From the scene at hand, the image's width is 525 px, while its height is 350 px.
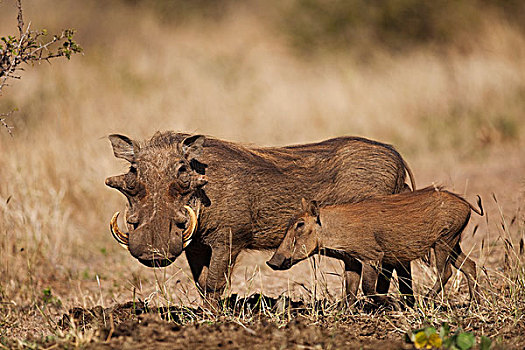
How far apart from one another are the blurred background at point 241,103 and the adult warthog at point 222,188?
33 centimetres

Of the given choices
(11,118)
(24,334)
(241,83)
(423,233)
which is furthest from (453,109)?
(24,334)

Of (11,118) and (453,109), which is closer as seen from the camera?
(11,118)

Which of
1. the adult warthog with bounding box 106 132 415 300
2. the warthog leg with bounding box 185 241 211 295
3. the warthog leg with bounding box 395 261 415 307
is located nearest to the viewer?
the adult warthog with bounding box 106 132 415 300

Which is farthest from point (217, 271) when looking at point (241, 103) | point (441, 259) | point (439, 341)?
point (241, 103)

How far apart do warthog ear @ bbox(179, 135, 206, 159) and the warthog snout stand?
0.76m

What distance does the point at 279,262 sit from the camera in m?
4.06

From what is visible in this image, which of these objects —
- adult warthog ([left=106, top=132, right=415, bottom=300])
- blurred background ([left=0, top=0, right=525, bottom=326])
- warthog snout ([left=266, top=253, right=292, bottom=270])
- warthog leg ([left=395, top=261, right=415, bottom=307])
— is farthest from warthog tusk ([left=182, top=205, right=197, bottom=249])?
warthog leg ([left=395, top=261, right=415, bottom=307])

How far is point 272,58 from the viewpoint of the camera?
1602 centimetres

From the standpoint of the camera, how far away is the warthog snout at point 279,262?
13.2ft

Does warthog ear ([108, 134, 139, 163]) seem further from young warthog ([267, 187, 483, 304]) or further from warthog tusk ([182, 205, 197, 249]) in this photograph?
young warthog ([267, 187, 483, 304])

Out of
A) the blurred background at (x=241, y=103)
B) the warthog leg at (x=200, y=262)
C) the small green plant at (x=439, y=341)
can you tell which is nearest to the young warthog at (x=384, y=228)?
the blurred background at (x=241, y=103)

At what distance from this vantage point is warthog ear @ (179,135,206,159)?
417 centimetres

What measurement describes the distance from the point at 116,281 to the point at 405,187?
2.76 m

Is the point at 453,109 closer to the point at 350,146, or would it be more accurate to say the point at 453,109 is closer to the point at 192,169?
the point at 350,146
